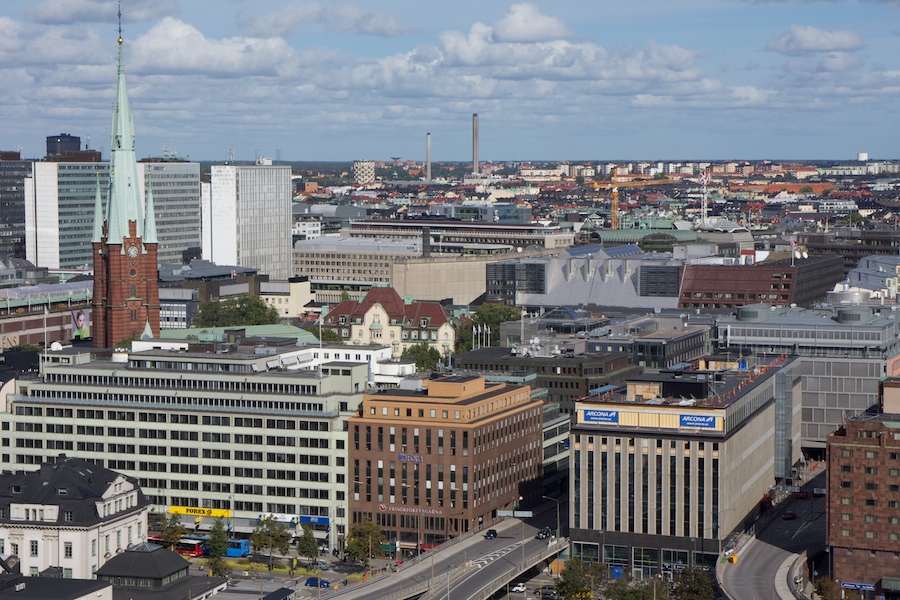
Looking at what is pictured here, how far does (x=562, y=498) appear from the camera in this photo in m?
172

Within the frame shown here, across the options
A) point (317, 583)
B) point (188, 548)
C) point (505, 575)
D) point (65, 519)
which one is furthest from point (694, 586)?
point (65, 519)

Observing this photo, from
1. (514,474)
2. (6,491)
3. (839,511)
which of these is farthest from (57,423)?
(839,511)

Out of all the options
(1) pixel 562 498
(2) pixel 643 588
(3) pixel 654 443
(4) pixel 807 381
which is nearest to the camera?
(2) pixel 643 588

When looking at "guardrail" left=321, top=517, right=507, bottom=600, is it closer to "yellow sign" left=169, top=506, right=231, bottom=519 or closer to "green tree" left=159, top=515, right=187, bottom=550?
"green tree" left=159, top=515, right=187, bottom=550

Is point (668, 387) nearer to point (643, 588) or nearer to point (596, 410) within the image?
point (596, 410)

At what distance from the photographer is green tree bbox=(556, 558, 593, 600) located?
138 metres

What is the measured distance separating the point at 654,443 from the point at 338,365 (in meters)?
32.4

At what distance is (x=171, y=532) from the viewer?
492 ft

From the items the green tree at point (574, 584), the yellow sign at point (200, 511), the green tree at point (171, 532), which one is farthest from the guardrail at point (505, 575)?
the yellow sign at point (200, 511)

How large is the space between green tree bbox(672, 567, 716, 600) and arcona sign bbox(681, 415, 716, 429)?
12385 millimetres

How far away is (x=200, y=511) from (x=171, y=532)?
406 inches

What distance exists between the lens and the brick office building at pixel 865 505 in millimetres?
141125

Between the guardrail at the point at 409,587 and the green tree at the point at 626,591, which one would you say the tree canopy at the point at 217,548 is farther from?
the green tree at the point at 626,591

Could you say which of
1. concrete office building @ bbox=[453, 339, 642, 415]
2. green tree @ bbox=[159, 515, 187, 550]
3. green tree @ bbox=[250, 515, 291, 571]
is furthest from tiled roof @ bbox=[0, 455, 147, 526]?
concrete office building @ bbox=[453, 339, 642, 415]
